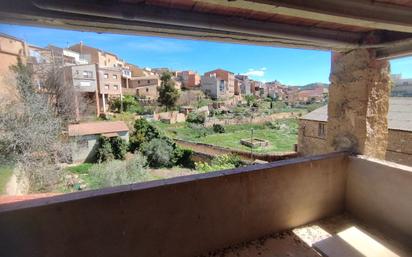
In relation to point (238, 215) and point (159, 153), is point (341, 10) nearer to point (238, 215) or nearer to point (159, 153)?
point (238, 215)

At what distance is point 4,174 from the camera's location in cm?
670

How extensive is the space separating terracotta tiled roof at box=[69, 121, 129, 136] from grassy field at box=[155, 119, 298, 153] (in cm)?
506

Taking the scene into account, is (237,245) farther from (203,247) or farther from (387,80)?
(387,80)

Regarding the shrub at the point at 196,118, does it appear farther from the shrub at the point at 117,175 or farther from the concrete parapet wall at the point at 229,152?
the shrub at the point at 117,175

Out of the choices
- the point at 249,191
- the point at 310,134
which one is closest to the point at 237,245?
the point at 249,191

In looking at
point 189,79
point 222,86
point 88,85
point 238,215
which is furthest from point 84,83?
point 222,86

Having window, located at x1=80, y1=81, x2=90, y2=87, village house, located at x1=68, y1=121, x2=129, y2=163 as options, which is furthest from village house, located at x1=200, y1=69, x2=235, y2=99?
village house, located at x1=68, y1=121, x2=129, y2=163

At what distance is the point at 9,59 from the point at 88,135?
6096mm

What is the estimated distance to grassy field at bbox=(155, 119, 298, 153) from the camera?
20.0m

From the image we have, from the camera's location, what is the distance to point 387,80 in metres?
2.95

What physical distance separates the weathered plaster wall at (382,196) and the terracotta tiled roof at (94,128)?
15.1 metres

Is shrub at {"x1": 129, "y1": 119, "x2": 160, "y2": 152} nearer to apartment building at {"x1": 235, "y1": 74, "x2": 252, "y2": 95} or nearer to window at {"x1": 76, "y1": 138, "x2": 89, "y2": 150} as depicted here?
window at {"x1": 76, "y1": 138, "x2": 89, "y2": 150}

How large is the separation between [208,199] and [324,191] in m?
1.69

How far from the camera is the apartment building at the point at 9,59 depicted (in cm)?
987
